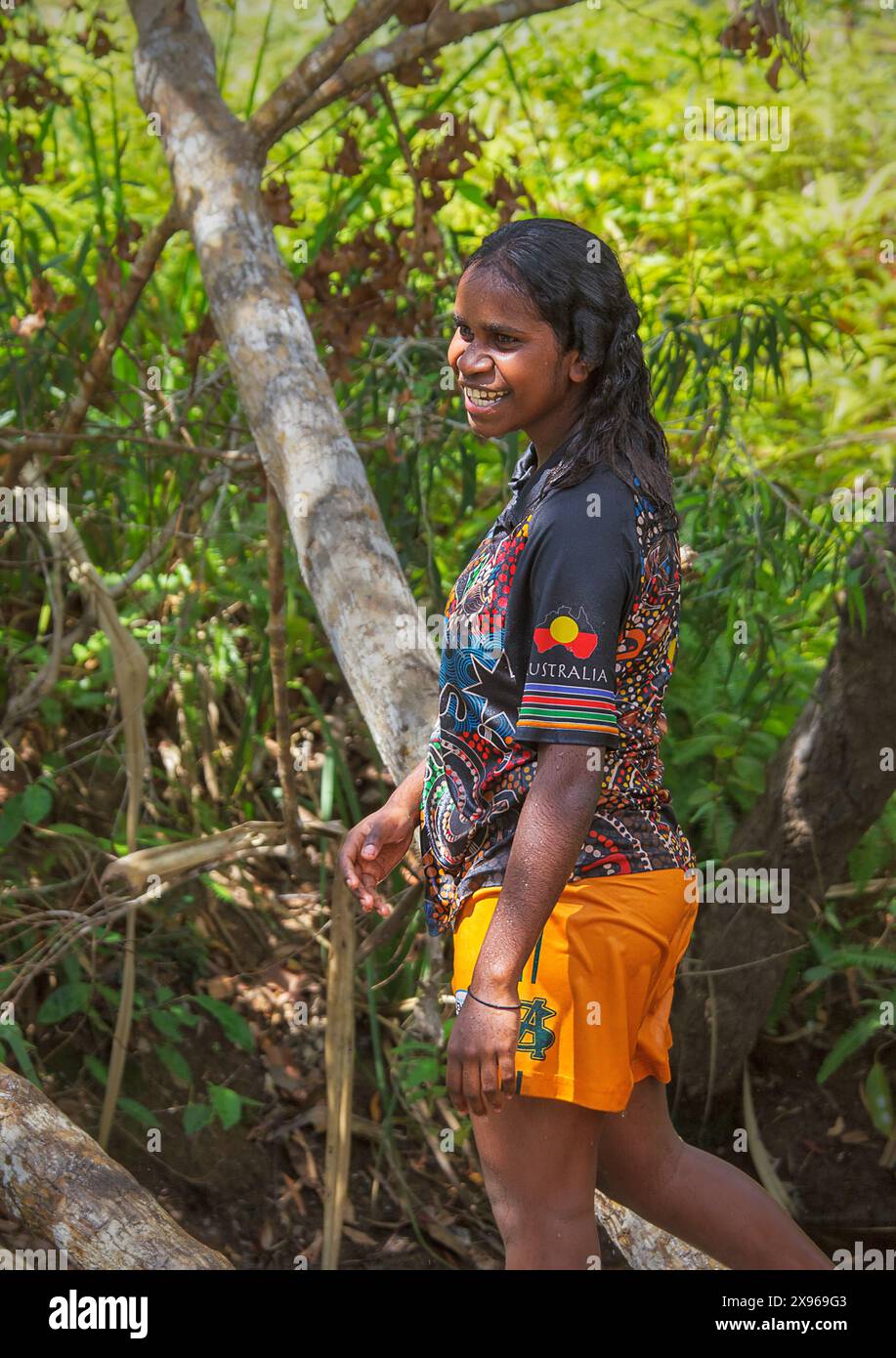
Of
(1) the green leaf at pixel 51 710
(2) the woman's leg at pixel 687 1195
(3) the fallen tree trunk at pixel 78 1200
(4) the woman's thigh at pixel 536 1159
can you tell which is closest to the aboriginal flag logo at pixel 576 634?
(4) the woman's thigh at pixel 536 1159

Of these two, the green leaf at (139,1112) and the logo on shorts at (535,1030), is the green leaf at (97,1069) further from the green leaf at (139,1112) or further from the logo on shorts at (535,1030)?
the logo on shorts at (535,1030)

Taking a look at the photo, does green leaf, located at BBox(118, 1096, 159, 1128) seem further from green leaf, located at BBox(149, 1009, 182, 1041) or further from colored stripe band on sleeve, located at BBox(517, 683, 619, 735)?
colored stripe band on sleeve, located at BBox(517, 683, 619, 735)

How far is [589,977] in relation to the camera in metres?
1.64

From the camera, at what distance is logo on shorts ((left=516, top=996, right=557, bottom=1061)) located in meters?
1.60

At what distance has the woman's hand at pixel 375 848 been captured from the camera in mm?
2051

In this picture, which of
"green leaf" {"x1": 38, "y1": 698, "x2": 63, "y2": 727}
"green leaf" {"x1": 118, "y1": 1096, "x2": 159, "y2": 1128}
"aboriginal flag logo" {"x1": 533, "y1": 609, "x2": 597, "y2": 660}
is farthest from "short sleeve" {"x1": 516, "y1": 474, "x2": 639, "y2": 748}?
"green leaf" {"x1": 38, "y1": 698, "x2": 63, "y2": 727}

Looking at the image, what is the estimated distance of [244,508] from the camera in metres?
3.82

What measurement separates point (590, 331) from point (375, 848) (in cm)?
86

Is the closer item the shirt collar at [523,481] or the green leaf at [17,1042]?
the shirt collar at [523,481]

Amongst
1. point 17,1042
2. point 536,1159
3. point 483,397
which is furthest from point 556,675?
point 17,1042

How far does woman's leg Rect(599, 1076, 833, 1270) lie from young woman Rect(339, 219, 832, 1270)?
0.11m
